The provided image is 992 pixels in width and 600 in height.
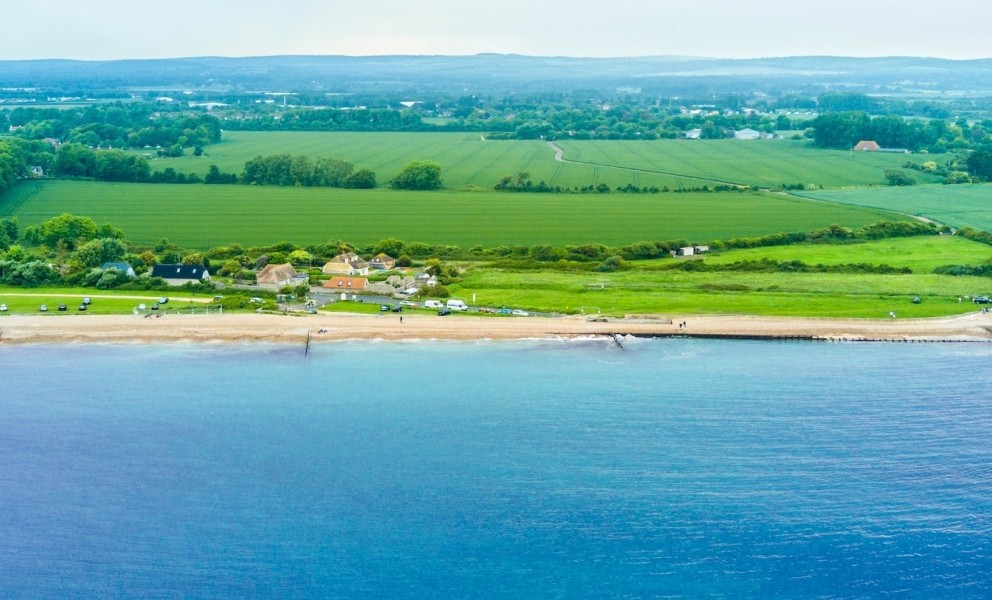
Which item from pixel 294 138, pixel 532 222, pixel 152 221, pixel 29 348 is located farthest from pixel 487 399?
pixel 294 138

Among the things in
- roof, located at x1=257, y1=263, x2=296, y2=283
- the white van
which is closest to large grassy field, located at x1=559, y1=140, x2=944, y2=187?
the white van

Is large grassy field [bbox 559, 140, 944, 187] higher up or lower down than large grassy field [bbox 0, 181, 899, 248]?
lower down

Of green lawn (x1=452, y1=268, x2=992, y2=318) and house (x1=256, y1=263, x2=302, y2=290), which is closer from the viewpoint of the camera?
green lawn (x1=452, y1=268, x2=992, y2=318)

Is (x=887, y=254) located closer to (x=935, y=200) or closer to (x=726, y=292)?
(x=726, y=292)

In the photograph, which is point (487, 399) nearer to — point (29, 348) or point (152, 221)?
point (29, 348)

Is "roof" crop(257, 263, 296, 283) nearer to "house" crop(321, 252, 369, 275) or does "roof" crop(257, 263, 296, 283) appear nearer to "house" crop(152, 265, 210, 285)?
"house" crop(321, 252, 369, 275)

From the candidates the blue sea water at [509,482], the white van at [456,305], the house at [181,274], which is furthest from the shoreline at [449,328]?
the house at [181,274]
